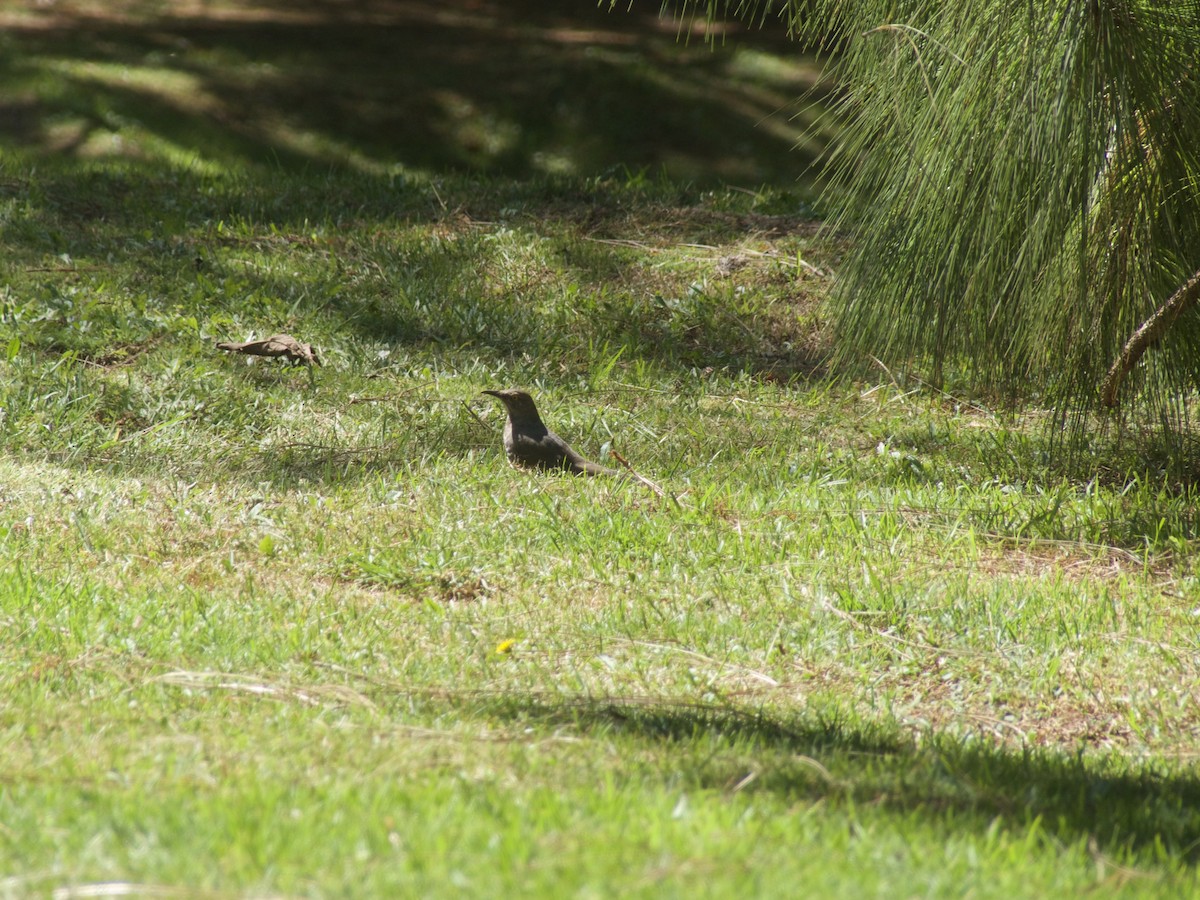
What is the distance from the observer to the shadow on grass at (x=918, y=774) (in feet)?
7.11

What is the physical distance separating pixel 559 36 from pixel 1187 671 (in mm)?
12847

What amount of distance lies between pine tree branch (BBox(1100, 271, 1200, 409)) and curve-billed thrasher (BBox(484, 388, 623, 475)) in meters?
1.71

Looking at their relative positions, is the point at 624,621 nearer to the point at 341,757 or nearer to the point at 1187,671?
the point at 341,757

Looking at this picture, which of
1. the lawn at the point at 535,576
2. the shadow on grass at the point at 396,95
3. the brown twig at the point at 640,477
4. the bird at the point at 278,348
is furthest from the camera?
the shadow on grass at the point at 396,95

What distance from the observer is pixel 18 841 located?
188 cm

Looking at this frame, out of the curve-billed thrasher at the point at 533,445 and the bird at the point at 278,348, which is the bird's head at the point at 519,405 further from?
the bird at the point at 278,348

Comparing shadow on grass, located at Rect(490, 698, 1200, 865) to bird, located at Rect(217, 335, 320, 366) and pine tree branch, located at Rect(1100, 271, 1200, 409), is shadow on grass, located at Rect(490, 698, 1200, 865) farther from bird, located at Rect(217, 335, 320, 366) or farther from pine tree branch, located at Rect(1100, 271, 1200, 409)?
bird, located at Rect(217, 335, 320, 366)

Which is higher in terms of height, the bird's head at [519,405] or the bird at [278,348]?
the bird's head at [519,405]

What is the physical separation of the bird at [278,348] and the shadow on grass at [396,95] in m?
4.89

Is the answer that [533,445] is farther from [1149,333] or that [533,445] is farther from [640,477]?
[1149,333]

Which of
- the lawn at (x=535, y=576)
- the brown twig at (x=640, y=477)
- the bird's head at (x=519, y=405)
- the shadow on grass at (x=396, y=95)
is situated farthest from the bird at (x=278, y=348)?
the shadow on grass at (x=396, y=95)

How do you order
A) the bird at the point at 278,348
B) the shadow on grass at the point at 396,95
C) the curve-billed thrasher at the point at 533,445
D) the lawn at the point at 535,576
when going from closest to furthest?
the lawn at the point at 535,576
the curve-billed thrasher at the point at 533,445
the bird at the point at 278,348
the shadow on grass at the point at 396,95

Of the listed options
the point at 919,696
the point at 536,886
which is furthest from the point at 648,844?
the point at 919,696

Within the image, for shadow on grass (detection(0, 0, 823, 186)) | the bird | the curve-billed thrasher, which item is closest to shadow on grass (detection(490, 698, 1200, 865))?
the curve-billed thrasher
